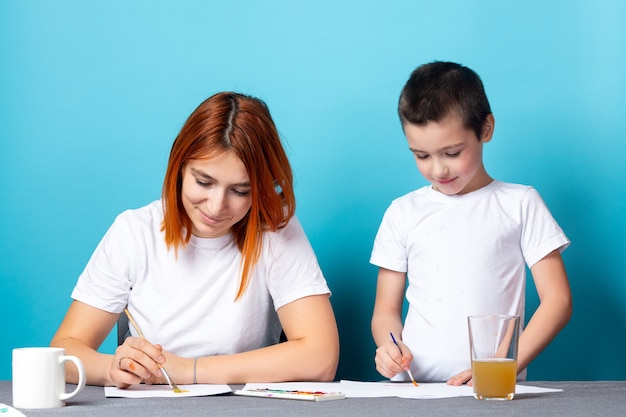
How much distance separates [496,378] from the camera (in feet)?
3.87

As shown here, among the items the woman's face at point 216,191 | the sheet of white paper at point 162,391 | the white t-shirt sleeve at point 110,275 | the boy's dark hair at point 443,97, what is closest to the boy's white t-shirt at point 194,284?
the white t-shirt sleeve at point 110,275

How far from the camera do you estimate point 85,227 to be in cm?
210

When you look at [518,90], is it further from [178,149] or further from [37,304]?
[37,304]

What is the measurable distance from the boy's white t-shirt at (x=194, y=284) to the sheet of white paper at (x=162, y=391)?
0.25m

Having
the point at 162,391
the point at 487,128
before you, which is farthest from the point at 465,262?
the point at 162,391

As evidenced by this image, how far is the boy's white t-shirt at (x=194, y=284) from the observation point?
1.64 meters

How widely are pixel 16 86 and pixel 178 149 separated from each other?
30.0 inches

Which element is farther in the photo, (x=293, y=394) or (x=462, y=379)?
(x=462, y=379)

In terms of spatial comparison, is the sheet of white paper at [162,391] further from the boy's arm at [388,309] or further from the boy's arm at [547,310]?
the boy's arm at [547,310]

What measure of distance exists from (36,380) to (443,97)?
0.93 m

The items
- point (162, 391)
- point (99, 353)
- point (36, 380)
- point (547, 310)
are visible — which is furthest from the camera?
point (547, 310)

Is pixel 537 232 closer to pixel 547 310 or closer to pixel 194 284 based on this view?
pixel 547 310

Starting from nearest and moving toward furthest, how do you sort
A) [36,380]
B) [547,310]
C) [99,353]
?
[36,380], [99,353], [547,310]

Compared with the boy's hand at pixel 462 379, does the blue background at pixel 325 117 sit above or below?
above
